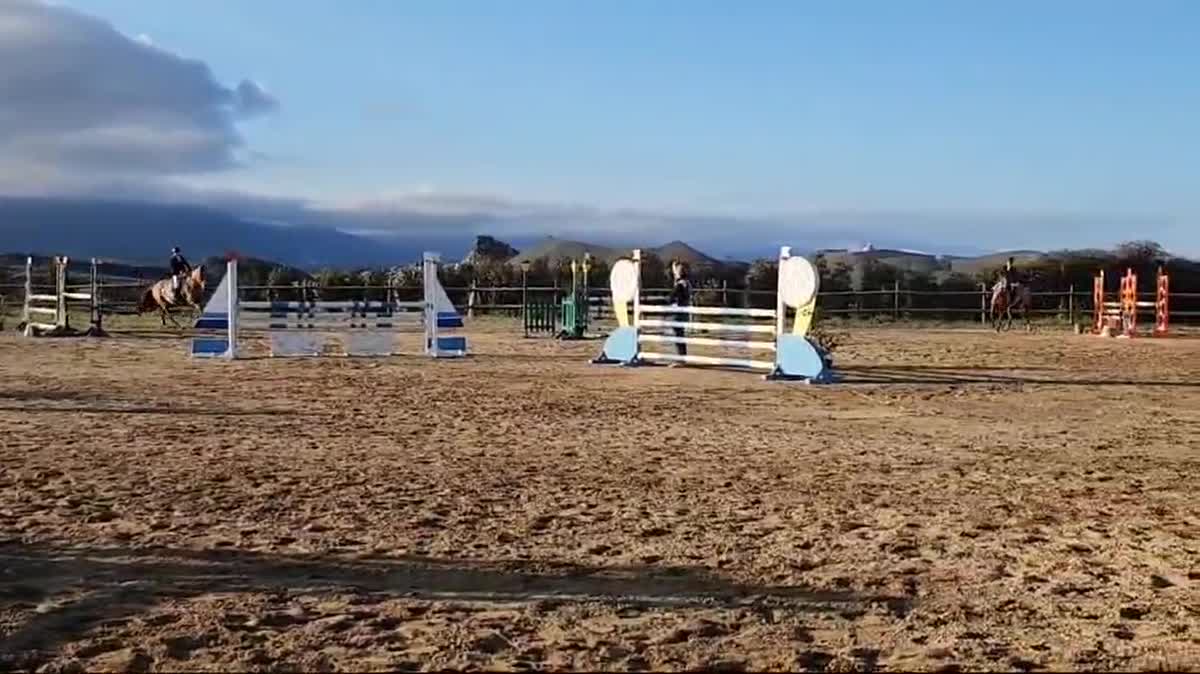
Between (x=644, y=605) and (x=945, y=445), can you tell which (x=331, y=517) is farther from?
(x=945, y=445)

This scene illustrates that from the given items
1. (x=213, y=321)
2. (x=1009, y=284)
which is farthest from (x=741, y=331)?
(x=1009, y=284)

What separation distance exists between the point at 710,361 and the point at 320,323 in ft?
22.4

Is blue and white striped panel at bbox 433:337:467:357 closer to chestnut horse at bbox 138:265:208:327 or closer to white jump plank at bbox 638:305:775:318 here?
white jump plank at bbox 638:305:775:318

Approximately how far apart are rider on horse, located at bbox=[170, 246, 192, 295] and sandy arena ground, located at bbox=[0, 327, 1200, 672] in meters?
14.0

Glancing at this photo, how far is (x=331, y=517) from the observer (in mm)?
7297

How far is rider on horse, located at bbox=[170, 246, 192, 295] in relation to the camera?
28047 millimetres

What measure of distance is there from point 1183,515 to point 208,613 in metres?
5.60

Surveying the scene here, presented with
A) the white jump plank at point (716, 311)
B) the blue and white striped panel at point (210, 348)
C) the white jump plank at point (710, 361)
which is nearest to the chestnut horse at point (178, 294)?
the blue and white striped panel at point (210, 348)

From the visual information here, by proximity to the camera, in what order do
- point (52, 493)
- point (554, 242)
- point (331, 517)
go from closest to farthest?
1. point (331, 517)
2. point (52, 493)
3. point (554, 242)

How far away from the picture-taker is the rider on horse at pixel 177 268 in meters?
28.0

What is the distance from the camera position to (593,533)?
22.7ft

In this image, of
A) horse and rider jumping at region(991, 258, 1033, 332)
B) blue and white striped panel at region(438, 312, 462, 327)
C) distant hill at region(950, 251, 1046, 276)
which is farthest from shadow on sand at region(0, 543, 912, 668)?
distant hill at region(950, 251, 1046, 276)

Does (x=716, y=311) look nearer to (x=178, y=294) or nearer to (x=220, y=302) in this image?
(x=220, y=302)

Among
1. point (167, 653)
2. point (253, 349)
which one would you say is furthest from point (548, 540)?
point (253, 349)
